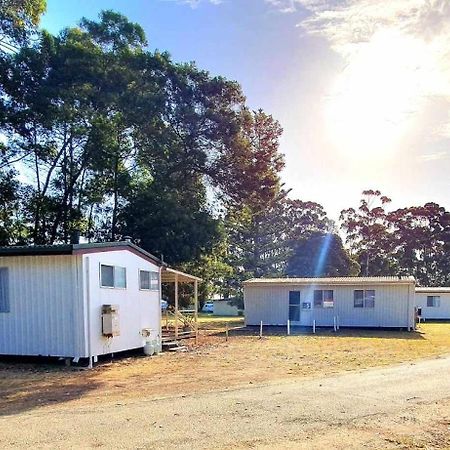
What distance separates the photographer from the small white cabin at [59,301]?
12.3 m

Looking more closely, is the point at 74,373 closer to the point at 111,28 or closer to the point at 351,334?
the point at 351,334

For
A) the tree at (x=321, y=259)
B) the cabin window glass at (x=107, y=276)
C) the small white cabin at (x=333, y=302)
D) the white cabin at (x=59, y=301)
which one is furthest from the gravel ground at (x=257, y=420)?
the tree at (x=321, y=259)

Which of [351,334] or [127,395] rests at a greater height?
[127,395]

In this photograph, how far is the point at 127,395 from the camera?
28.1 ft

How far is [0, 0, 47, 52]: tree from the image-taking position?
671 inches

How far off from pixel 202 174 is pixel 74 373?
551 inches

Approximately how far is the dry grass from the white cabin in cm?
55

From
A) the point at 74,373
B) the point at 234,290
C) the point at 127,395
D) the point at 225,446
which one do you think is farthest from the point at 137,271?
the point at 234,290

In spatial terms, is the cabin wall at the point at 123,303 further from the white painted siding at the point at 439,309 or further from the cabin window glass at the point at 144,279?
the white painted siding at the point at 439,309

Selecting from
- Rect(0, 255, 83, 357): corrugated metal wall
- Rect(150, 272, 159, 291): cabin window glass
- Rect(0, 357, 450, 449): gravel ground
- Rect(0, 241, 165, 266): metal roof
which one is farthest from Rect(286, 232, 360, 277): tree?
Rect(0, 357, 450, 449): gravel ground

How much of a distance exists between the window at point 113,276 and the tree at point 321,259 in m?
31.9

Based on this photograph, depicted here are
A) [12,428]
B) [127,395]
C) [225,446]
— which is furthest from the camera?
[127,395]

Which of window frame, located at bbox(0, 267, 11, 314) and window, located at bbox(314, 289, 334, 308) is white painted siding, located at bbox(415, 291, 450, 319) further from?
window frame, located at bbox(0, 267, 11, 314)

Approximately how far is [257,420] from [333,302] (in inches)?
771
